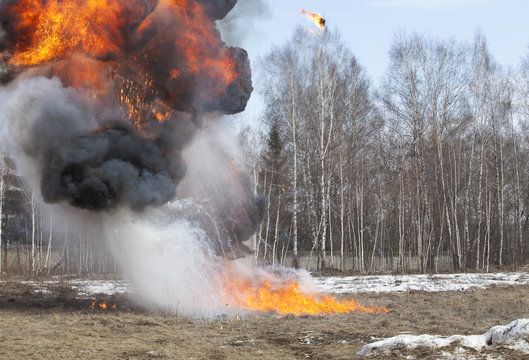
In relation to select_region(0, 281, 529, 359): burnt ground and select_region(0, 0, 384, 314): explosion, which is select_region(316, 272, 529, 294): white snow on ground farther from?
select_region(0, 0, 384, 314): explosion

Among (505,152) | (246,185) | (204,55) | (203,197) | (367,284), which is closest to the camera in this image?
(204,55)

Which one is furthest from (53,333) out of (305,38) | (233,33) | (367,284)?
(305,38)

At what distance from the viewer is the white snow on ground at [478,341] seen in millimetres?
7191

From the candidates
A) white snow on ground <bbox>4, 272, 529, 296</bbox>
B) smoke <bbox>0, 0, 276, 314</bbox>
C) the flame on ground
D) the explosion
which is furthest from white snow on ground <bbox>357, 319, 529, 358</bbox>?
white snow on ground <bbox>4, 272, 529, 296</bbox>

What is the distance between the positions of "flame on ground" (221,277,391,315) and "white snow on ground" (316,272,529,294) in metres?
3.62

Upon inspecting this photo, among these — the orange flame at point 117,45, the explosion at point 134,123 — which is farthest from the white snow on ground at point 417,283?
the orange flame at point 117,45

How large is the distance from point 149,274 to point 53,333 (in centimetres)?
320

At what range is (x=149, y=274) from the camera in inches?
516

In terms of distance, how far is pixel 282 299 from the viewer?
14219 mm

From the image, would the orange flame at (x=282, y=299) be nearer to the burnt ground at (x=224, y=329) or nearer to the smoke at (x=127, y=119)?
the burnt ground at (x=224, y=329)

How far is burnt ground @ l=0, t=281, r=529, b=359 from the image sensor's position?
336 inches

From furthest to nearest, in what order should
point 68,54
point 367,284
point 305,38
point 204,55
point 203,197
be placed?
point 305,38 → point 367,284 → point 203,197 → point 204,55 → point 68,54

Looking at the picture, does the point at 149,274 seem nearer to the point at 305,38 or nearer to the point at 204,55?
the point at 204,55

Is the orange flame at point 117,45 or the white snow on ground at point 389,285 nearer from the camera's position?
the orange flame at point 117,45
